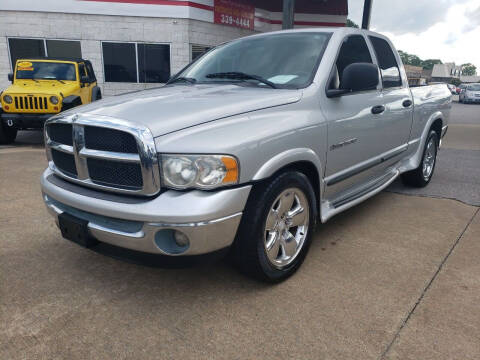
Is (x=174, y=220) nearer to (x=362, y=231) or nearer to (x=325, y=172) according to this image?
(x=325, y=172)

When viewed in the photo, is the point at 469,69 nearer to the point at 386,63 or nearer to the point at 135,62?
the point at 135,62

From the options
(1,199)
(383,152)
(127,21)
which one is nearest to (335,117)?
(383,152)

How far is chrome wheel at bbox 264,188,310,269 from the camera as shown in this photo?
258 centimetres

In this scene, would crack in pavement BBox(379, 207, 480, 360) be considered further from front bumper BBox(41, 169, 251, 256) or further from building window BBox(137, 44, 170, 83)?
building window BBox(137, 44, 170, 83)

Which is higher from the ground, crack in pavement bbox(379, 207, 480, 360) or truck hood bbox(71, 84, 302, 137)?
truck hood bbox(71, 84, 302, 137)

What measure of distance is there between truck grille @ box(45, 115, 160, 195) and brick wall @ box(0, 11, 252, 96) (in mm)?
13354

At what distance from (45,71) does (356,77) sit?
327 inches

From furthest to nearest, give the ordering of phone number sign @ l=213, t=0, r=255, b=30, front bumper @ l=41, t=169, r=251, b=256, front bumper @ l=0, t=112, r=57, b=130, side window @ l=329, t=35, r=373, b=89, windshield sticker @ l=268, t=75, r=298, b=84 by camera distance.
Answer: phone number sign @ l=213, t=0, r=255, b=30 → front bumper @ l=0, t=112, r=57, b=130 → side window @ l=329, t=35, r=373, b=89 → windshield sticker @ l=268, t=75, r=298, b=84 → front bumper @ l=41, t=169, r=251, b=256

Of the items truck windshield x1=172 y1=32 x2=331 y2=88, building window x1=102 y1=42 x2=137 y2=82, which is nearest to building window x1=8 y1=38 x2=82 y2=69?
building window x1=102 y1=42 x2=137 y2=82

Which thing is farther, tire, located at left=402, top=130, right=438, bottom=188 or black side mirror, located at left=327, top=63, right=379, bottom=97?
tire, located at left=402, top=130, right=438, bottom=188

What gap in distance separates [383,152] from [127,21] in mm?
13325

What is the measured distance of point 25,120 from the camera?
26.9ft

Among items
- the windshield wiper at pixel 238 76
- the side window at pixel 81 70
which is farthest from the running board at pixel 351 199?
the side window at pixel 81 70

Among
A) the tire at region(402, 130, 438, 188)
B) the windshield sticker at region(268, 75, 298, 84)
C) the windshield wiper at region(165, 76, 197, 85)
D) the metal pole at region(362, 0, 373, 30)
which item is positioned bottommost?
the tire at region(402, 130, 438, 188)
